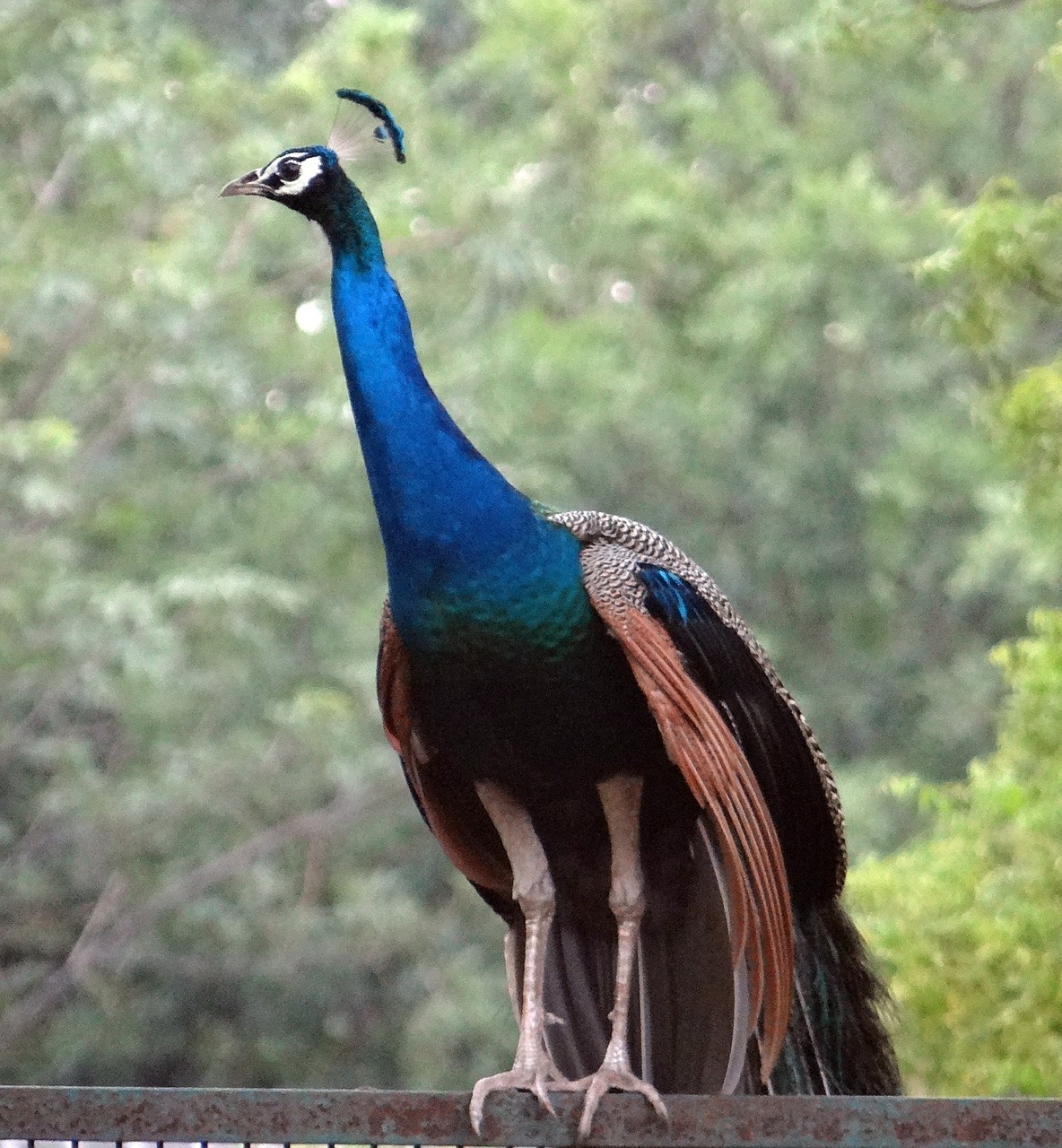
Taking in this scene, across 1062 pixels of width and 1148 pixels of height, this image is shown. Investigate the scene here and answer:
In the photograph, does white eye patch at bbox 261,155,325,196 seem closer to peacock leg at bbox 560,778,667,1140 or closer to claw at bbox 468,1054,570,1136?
peacock leg at bbox 560,778,667,1140

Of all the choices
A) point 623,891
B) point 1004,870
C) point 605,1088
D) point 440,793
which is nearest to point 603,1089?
point 605,1088

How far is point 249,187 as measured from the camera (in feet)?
8.45

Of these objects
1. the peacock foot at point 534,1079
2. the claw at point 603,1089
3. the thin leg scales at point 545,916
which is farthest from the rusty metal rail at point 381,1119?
the thin leg scales at point 545,916

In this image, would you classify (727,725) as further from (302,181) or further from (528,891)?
(302,181)

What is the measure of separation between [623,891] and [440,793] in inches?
11.8

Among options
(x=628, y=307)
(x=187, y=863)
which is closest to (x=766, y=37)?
(x=628, y=307)

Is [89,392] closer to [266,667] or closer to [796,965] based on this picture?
[266,667]

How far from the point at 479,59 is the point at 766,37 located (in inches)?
81.5

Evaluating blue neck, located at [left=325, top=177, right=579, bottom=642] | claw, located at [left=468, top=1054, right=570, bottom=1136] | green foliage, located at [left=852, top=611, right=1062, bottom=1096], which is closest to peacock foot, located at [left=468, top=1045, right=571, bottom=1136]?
claw, located at [left=468, top=1054, right=570, bottom=1136]

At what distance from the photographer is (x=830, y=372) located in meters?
8.75

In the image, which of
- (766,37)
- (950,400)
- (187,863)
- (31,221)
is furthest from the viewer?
(766,37)

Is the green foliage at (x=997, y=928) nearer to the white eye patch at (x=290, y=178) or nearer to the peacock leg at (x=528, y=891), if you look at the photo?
the peacock leg at (x=528, y=891)

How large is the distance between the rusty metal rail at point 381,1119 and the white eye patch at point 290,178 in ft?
3.98

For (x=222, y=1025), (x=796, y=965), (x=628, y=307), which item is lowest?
(x=796, y=965)
